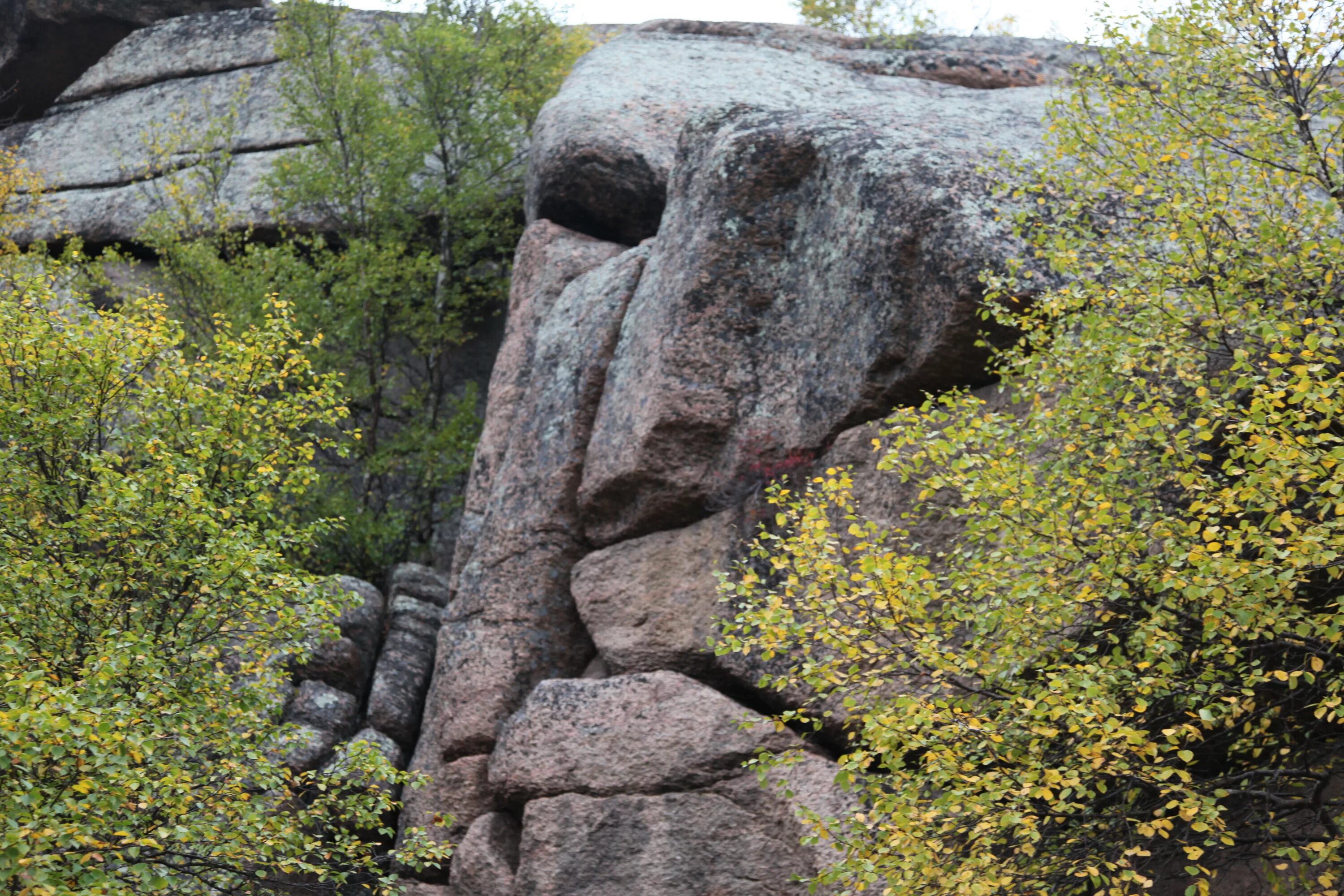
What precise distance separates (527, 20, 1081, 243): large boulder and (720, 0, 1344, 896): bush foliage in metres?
9.51

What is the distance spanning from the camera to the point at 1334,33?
13836mm

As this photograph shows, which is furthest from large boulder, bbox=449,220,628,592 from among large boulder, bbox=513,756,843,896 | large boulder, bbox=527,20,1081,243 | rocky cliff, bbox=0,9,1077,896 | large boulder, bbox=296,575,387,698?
large boulder, bbox=513,756,843,896

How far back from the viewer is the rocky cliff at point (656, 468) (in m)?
16.1

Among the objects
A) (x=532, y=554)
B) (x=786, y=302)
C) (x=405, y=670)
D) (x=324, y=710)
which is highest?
(x=786, y=302)

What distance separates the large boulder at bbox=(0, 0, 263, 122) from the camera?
137 feet

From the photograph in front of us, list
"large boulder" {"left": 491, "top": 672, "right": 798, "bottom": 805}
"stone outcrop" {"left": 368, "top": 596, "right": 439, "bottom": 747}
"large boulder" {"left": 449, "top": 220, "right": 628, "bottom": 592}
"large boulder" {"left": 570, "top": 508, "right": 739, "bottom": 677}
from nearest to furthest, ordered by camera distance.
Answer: "large boulder" {"left": 491, "top": 672, "right": 798, "bottom": 805}
"large boulder" {"left": 570, "top": 508, "right": 739, "bottom": 677}
"stone outcrop" {"left": 368, "top": 596, "right": 439, "bottom": 747}
"large boulder" {"left": 449, "top": 220, "right": 628, "bottom": 592}

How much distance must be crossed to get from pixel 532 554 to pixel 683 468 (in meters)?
3.14

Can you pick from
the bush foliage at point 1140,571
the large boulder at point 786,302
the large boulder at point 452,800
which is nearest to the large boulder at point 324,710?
the large boulder at point 452,800

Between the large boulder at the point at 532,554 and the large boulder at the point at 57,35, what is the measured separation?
94.0 feet

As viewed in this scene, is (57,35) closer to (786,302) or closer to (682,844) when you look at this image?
(786,302)

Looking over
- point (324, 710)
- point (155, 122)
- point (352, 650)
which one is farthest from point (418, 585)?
point (155, 122)

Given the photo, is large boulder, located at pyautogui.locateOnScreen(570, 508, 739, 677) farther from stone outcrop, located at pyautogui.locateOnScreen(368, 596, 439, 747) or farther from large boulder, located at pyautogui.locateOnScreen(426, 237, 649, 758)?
stone outcrop, located at pyautogui.locateOnScreen(368, 596, 439, 747)

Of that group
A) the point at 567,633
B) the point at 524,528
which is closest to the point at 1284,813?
the point at 567,633

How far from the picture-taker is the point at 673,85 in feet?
91.5
